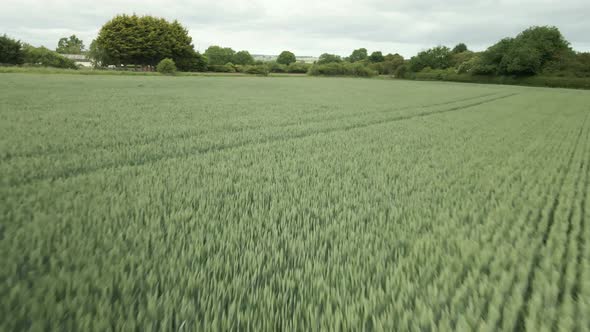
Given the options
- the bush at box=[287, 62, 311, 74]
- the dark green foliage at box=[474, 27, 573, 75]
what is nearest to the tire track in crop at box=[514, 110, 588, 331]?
the dark green foliage at box=[474, 27, 573, 75]

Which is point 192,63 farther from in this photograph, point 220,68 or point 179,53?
point 220,68

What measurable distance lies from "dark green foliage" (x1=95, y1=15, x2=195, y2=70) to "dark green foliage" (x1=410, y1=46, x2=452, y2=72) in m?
55.2

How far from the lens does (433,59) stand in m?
73.8

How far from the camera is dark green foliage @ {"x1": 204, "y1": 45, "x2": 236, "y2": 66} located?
101 metres

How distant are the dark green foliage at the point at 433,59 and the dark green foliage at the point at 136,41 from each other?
55206 mm

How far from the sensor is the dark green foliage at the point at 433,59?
243ft

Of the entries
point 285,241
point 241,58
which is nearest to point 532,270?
point 285,241

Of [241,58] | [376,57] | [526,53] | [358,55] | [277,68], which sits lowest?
[277,68]

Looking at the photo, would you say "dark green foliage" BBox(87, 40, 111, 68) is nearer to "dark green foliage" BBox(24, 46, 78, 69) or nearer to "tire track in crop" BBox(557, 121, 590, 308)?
"dark green foliage" BBox(24, 46, 78, 69)

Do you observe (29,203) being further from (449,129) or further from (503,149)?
(449,129)

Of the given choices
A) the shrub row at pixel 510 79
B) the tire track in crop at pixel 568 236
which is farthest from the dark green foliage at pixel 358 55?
the tire track in crop at pixel 568 236

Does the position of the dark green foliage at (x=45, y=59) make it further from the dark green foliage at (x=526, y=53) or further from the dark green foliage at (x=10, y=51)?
the dark green foliage at (x=526, y=53)

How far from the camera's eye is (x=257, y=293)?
3.99 ft

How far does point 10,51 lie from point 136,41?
2090 cm
